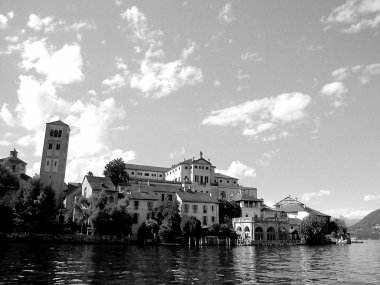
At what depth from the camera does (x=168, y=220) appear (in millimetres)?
75625

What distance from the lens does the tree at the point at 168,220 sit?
7425 centimetres

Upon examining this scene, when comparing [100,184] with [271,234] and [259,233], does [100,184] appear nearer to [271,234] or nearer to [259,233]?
[259,233]

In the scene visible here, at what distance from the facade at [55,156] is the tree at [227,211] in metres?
40.1

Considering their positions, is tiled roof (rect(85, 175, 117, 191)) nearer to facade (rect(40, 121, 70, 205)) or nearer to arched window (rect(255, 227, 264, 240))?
facade (rect(40, 121, 70, 205))

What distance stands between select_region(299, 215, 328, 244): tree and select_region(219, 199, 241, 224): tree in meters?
17.3

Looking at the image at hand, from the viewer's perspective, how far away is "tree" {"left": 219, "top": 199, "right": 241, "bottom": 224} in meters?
91.5

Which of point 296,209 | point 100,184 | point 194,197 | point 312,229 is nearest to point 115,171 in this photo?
point 100,184

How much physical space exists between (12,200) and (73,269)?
45.0 meters

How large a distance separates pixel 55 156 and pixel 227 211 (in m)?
45.3

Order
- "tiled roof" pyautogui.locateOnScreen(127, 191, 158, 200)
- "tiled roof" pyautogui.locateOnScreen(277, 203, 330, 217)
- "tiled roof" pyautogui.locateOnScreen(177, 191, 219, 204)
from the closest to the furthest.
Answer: "tiled roof" pyautogui.locateOnScreen(127, 191, 158, 200) → "tiled roof" pyautogui.locateOnScreen(177, 191, 219, 204) → "tiled roof" pyautogui.locateOnScreen(277, 203, 330, 217)

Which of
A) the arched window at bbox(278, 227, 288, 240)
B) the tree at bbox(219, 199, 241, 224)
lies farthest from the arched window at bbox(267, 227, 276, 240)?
the tree at bbox(219, 199, 241, 224)

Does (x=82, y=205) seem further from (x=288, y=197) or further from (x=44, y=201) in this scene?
(x=288, y=197)

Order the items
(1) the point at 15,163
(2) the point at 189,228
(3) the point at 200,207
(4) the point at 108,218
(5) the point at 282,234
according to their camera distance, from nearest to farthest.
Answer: (4) the point at 108,218 < (2) the point at 189,228 < (3) the point at 200,207 < (5) the point at 282,234 < (1) the point at 15,163

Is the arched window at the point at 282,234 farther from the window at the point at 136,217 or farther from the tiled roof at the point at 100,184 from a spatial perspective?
the tiled roof at the point at 100,184
